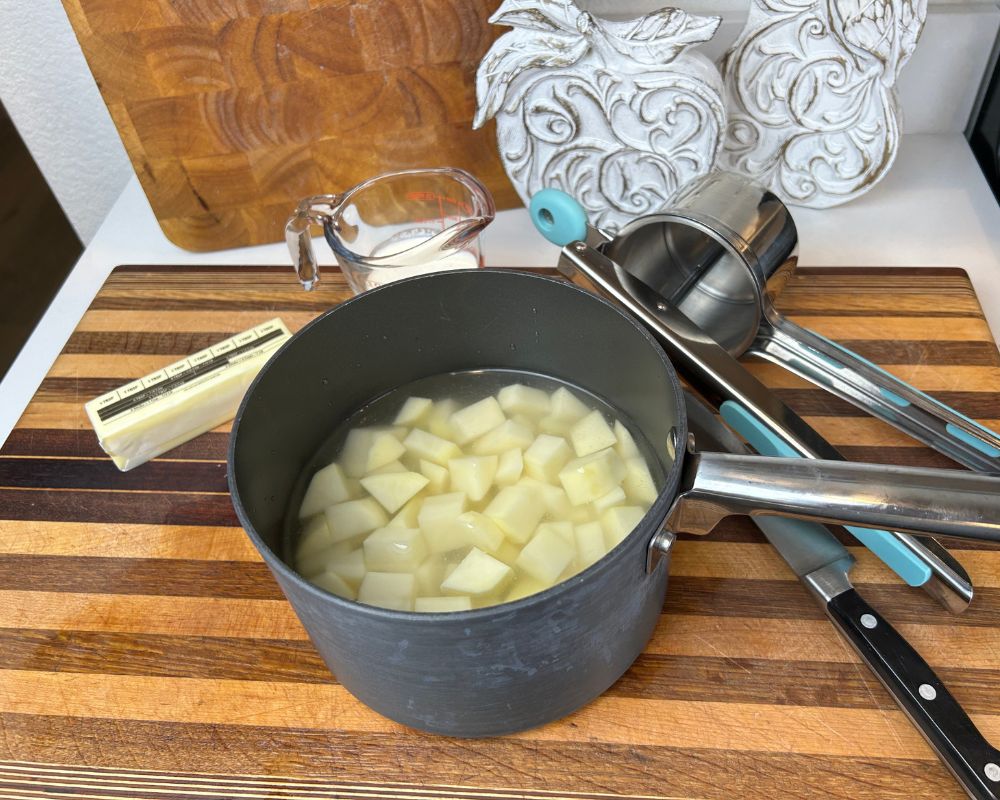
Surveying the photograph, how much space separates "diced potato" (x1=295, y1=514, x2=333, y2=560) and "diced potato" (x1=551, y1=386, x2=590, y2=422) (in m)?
0.25

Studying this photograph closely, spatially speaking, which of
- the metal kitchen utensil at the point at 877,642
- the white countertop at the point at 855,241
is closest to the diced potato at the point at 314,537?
the metal kitchen utensil at the point at 877,642

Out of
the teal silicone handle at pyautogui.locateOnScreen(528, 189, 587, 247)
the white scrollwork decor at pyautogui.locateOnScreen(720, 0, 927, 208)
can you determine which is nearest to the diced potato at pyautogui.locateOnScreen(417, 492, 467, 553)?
the teal silicone handle at pyautogui.locateOnScreen(528, 189, 587, 247)

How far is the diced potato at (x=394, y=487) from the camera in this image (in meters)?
0.80

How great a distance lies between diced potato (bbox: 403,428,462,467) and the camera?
83cm

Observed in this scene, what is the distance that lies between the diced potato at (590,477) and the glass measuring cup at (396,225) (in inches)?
12.8

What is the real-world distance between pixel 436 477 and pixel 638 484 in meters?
0.18

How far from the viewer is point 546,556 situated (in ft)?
2.35

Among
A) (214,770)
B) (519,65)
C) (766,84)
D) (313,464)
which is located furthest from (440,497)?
(766,84)

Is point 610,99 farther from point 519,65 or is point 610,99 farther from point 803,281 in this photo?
point 803,281

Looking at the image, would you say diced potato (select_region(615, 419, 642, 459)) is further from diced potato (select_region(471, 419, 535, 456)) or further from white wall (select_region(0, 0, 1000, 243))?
white wall (select_region(0, 0, 1000, 243))

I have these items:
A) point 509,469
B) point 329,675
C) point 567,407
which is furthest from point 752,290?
point 329,675

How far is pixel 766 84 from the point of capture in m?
1.07

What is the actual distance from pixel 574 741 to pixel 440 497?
0.23 metres

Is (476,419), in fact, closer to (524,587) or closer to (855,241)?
(524,587)
